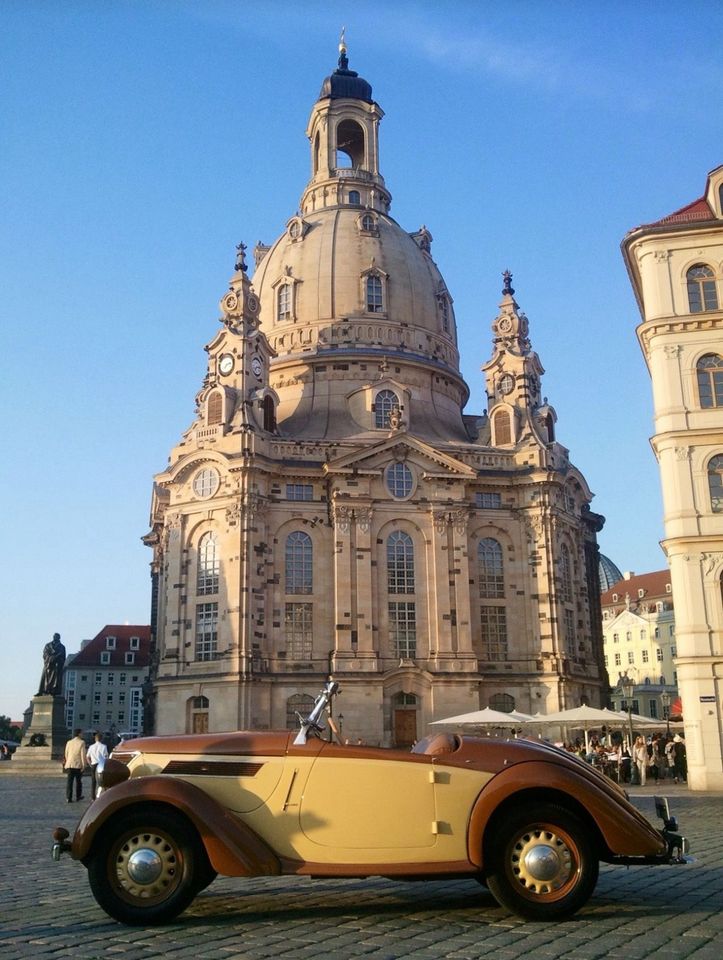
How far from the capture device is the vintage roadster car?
9.04 metres

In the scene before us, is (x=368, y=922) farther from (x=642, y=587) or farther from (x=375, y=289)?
(x=642, y=587)

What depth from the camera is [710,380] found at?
32469 millimetres

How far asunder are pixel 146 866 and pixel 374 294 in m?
56.8

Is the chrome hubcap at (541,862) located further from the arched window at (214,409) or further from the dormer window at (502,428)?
the dormer window at (502,428)

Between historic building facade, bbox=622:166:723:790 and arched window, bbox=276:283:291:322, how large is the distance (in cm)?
3298

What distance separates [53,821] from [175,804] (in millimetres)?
13298

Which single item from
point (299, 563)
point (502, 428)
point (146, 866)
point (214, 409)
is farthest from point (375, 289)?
point (146, 866)

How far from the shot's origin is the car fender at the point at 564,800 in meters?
9.14

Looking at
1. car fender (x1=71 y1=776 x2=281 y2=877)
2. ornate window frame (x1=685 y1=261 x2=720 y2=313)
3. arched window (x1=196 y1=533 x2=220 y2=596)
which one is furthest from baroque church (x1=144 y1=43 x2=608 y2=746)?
car fender (x1=71 y1=776 x2=281 y2=877)

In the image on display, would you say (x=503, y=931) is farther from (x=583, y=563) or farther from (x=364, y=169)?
(x=364, y=169)

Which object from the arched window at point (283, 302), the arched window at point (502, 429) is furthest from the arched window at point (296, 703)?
the arched window at point (283, 302)

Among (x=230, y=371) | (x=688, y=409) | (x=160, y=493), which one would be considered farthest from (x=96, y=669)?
(x=688, y=409)

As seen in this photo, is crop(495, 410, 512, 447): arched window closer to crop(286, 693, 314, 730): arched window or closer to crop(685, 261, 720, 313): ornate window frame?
crop(286, 693, 314, 730): arched window

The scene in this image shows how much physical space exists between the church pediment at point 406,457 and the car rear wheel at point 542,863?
45.7 meters
